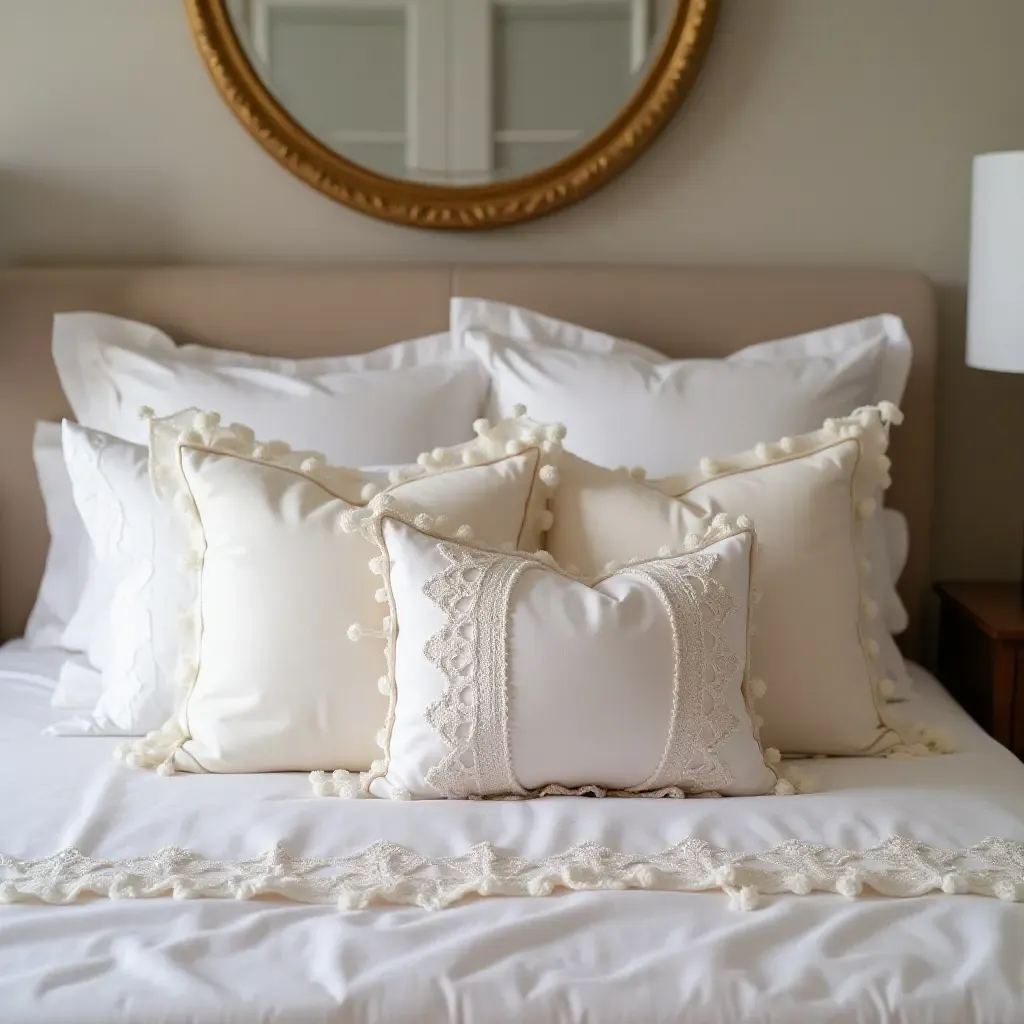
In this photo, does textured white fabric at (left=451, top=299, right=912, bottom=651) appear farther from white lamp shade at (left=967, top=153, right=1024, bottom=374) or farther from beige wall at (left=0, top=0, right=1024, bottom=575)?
beige wall at (left=0, top=0, right=1024, bottom=575)

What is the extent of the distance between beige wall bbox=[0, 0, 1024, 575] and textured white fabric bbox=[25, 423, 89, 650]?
46 centimetres

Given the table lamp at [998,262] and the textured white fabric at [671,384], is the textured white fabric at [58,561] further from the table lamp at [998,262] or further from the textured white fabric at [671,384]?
the table lamp at [998,262]

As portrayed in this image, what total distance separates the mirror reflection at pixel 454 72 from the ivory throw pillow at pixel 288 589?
864mm

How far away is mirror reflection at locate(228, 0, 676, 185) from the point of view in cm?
237

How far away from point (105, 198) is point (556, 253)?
2.81ft

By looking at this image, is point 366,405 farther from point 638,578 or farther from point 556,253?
point 638,578

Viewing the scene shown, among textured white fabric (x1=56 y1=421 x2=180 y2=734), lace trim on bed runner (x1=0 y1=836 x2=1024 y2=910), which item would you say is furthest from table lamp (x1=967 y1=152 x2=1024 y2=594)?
textured white fabric (x1=56 y1=421 x2=180 y2=734)

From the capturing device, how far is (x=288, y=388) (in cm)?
219

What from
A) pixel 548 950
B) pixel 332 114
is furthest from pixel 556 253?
pixel 548 950

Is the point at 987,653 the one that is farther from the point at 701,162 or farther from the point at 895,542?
the point at 701,162

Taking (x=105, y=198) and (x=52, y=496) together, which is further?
(x=105, y=198)

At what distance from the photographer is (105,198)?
2.44 metres

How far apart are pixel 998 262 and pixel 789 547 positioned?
724mm

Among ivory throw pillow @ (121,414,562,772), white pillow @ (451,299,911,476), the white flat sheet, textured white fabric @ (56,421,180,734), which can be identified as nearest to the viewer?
the white flat sheet
